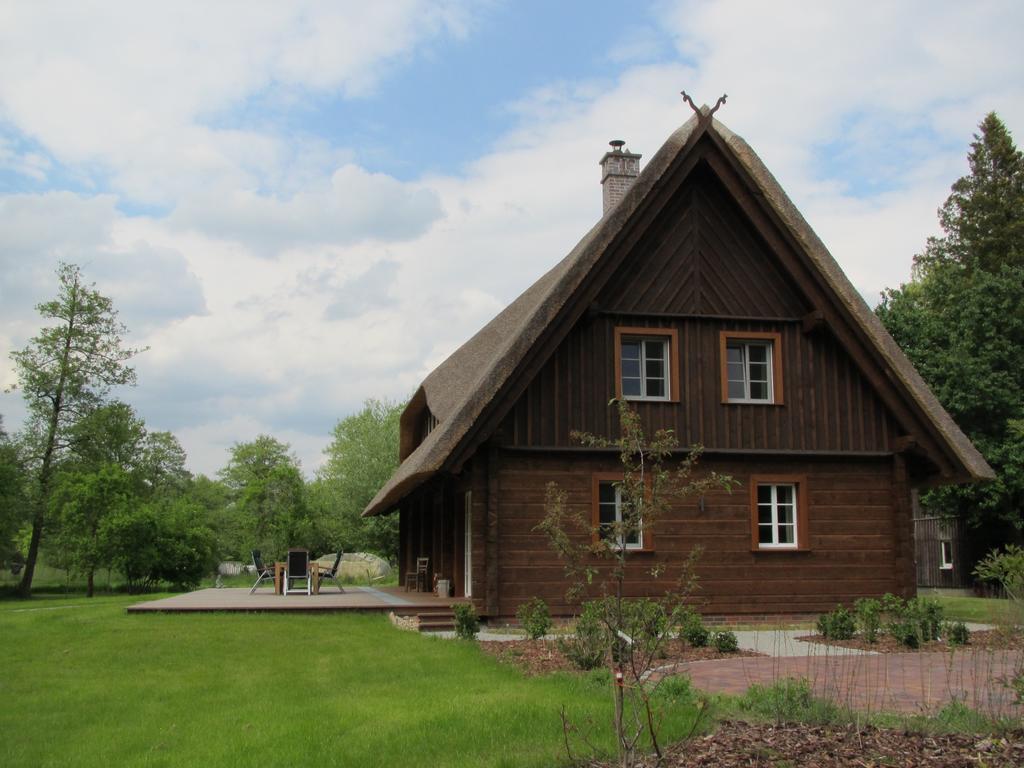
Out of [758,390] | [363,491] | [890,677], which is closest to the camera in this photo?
[890,677]

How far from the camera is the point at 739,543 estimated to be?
52.9 feet

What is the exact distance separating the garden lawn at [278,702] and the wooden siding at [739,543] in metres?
2.60

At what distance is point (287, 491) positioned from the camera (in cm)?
3189

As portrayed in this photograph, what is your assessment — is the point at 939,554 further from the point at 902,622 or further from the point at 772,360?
the point at 902,622

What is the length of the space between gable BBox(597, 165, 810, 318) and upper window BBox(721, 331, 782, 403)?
0.43 metres

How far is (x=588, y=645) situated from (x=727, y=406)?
7.12 meters

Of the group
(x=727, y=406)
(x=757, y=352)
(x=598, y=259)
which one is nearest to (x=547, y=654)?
(x=598, y=259)

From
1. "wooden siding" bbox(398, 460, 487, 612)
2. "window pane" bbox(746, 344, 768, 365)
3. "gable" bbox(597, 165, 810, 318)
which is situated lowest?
"wooden siding" bbox(398, 460, 487, 612)

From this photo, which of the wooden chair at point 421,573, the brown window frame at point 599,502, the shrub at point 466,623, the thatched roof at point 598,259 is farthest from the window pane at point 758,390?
the wooden chair at point 421,573

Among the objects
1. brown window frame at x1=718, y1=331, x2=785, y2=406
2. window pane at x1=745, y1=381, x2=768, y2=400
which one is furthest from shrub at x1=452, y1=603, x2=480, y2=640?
window pane at x1=745, y1=381, x2=768, y2=400

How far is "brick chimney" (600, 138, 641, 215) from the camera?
842 inches

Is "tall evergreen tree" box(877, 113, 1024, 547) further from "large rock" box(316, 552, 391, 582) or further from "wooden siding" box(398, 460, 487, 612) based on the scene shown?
"large rock" box(316, 552, 391, 582)

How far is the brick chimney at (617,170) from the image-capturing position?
70.1ft

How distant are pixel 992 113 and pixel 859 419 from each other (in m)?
30.7
